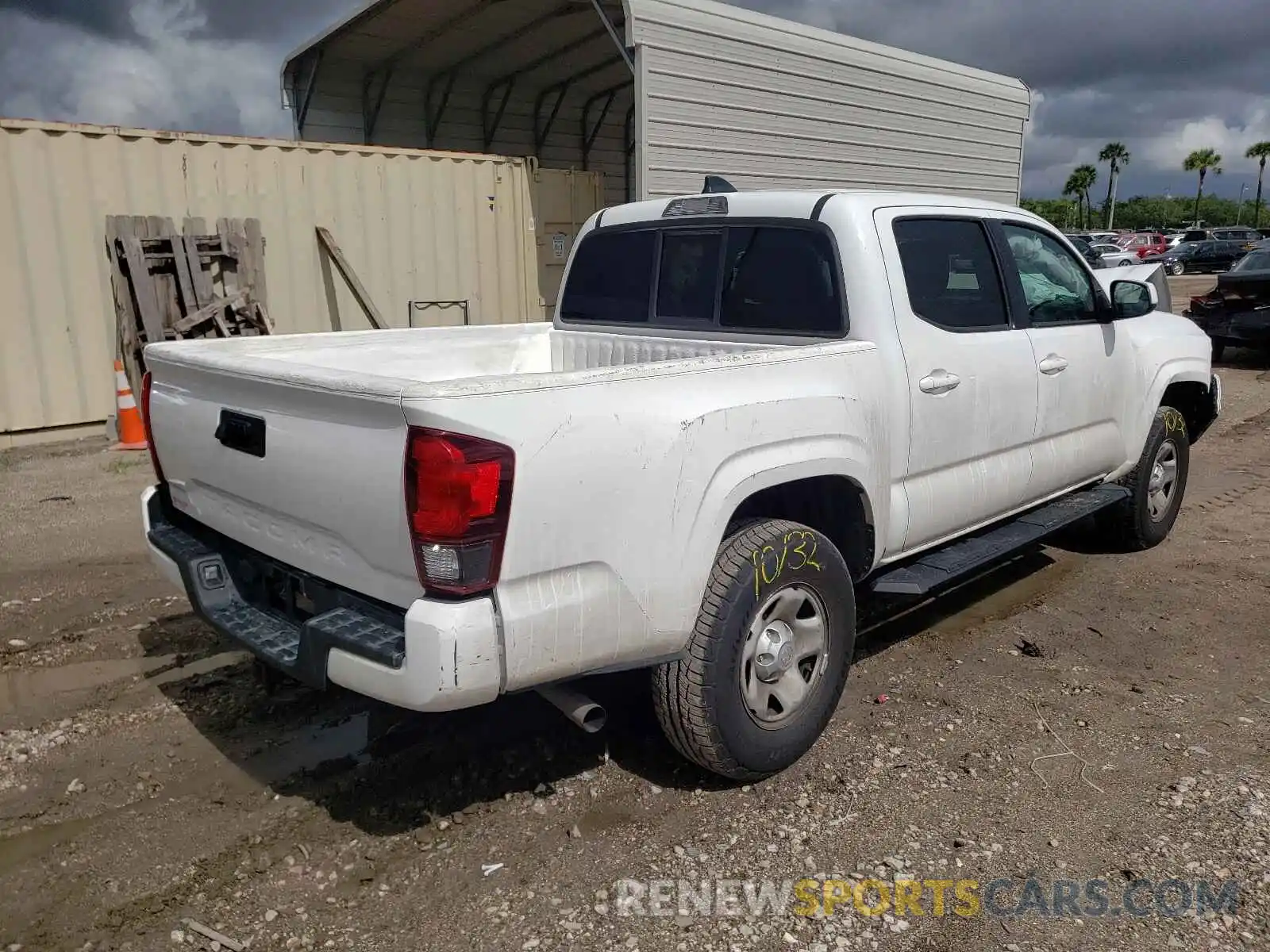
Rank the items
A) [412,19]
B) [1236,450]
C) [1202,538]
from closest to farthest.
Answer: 1. [1202,538]
2. [1236,450]
3. [412,19]

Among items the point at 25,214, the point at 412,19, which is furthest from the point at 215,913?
the point at 412,19

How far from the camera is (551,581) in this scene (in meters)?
2.60

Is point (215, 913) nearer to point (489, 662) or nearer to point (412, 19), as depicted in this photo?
point (489, 662)

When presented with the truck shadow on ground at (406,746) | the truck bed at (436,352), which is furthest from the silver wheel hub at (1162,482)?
the truck bed at (436,352)

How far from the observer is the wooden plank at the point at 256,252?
968 centimetres

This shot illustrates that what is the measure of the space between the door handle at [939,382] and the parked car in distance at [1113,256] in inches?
996

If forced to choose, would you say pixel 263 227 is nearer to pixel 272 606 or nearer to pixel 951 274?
pixel 272 606

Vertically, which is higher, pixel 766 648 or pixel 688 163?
pixel 688 163

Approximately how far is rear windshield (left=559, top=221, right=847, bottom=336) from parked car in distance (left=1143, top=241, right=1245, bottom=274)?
36891 mm

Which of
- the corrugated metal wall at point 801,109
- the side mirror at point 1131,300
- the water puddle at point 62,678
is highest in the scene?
the corrugated metal wall at point 801,109

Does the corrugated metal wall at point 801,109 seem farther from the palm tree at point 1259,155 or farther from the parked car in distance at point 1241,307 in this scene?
the palm tree at point 1259,155

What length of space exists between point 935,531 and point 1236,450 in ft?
19.7

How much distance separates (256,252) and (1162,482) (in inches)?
321

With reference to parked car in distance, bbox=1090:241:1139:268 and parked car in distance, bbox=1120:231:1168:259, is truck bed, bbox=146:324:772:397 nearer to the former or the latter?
parked car in distance, bbox=1090:241:1139:268
